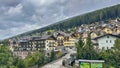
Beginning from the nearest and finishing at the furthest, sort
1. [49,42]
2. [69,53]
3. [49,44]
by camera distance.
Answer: [69,53], [49,42], [49,44]

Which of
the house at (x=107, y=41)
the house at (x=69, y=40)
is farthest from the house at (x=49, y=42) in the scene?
the house at (x=107, y=41)

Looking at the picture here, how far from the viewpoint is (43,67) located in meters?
38.1

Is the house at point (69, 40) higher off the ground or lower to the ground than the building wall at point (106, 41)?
higher

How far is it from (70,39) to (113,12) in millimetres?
56420

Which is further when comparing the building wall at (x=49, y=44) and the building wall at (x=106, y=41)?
the building wall at (x=49, y=44)

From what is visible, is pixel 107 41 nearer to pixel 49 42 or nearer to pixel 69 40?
pixel 49 42

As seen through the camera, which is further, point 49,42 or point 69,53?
point 49,42

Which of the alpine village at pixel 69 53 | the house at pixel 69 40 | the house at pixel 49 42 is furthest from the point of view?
the house at pixel 69 40

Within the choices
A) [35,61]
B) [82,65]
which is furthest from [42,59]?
[82,65]

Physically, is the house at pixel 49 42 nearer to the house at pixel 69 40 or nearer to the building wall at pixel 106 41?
the house at pixel 69 40

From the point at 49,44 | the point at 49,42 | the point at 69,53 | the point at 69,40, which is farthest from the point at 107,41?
the point at 69,40

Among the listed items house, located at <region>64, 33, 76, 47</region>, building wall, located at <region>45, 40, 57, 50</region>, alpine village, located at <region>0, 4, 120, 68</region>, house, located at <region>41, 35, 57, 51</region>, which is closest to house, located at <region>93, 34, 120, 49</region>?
alpine village, located at <region>0, 4, 120, 68</region>

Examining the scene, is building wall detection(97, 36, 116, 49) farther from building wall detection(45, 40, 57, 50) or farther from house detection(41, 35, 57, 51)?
building wall detection(45, 40, 57, 50)

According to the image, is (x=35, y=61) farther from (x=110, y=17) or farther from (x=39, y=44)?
(x=110, y=17)
